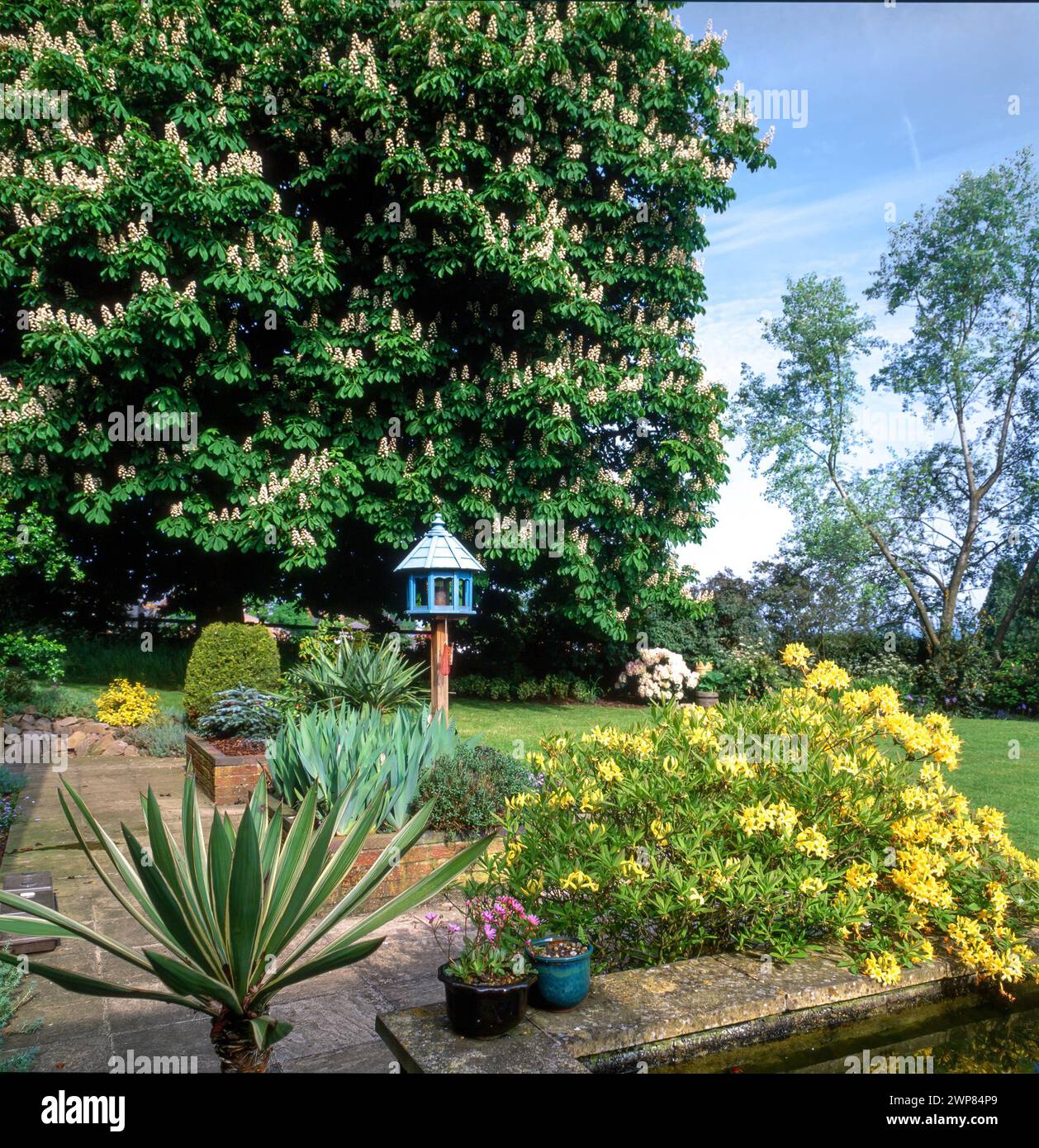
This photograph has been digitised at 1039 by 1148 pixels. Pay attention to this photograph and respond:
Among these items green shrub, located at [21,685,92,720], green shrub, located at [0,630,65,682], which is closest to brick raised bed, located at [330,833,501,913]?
green shrub, located at [0,630,65,682]

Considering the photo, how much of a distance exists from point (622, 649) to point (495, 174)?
9909mm

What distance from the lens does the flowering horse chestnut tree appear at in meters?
12.1

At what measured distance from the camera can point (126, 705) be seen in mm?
11664

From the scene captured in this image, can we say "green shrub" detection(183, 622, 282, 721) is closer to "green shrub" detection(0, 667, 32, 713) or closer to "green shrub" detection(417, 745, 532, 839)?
"green shrub" detection(0, 667, 32, 713)

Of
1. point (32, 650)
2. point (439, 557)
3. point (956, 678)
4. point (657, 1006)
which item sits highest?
point (439, 557)

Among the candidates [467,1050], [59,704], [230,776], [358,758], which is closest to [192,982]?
[467,1050]

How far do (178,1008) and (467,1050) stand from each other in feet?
5.97

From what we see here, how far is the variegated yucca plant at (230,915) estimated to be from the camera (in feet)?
7.98

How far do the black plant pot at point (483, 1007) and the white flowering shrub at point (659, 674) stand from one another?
13721mm

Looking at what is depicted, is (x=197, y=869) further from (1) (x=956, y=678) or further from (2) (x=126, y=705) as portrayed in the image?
(1) (x=956, y=678)

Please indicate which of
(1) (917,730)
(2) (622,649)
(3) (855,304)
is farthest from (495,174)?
(3) (855,304)

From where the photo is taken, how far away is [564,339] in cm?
1387

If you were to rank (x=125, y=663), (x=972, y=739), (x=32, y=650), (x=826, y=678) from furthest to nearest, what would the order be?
1. (x=125, y=663)
2. (x=972, y=739)
3. (x=32, y=650)
4. (x=826, y=678)

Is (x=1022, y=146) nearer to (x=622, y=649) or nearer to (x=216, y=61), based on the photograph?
(x=622, y=649)
